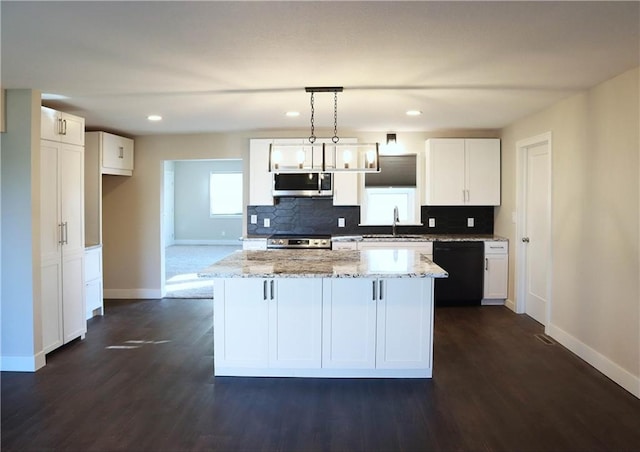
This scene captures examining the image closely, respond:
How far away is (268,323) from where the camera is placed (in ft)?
11.3

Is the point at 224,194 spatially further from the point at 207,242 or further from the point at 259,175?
the point at 259,175

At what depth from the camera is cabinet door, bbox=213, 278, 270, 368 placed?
3.44 metres

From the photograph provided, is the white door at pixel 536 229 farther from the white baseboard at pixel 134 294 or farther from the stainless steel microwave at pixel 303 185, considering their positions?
the white baseboard at pixel 134 294

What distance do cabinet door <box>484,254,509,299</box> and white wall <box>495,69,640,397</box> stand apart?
1.23m

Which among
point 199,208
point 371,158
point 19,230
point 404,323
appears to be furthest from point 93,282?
point 199,208

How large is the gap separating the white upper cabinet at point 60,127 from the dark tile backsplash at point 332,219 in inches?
97.7

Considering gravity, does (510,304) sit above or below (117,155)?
below

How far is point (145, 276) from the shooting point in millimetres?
6305

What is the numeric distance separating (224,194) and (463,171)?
8.14 metres

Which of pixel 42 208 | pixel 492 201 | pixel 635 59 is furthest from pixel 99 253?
pixel 635 59

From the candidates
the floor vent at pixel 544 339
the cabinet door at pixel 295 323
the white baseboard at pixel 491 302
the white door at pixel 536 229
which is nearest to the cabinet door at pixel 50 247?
the cabinet door at pixel 295 323

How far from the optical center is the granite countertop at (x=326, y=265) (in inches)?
124

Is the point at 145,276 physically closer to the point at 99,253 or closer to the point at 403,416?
the point at 99,253

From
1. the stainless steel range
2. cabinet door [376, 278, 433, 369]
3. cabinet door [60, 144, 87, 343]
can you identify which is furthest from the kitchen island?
the stainless steel range
